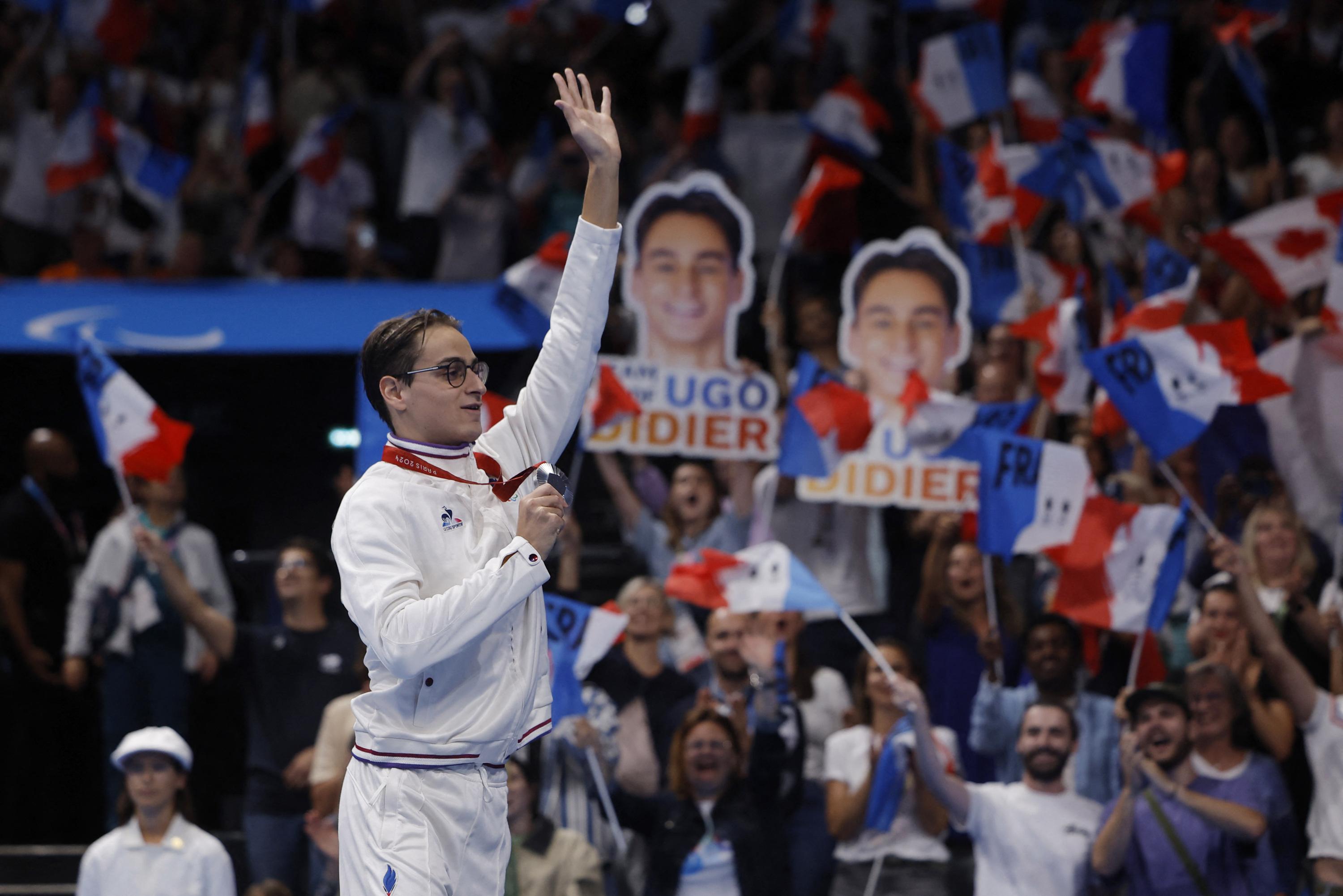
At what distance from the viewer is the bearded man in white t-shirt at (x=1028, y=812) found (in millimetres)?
5988

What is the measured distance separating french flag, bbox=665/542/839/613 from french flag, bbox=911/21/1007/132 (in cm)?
377

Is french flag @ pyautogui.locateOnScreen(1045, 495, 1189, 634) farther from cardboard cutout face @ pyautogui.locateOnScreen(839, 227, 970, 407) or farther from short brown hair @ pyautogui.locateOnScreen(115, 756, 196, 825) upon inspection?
short brown hair @ pyautogui.locateOnScreen(115, 756, 196, 825)

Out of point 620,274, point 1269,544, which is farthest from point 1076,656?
point 620,274

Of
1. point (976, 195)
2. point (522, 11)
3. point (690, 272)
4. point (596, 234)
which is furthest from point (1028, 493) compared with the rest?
point (522, 11)

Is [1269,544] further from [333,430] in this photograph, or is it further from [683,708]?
[333,430]

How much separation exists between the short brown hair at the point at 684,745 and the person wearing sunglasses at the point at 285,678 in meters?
1.40

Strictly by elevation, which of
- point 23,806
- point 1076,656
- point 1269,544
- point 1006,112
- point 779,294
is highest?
point 1006,112

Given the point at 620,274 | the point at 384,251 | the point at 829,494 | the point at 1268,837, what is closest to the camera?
the point at 1268,837

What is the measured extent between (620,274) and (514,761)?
3.63 m

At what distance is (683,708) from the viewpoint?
6691mm

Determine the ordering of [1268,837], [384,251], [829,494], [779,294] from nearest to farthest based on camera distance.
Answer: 1. [1268,837]
2. [829,494]
3. [779,294]
4. [384,251]

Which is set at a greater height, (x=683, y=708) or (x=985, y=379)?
(x=985, y=379)

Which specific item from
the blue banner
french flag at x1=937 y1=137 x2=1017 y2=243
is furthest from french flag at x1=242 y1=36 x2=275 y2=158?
french flag at x1=937 y1=137 x2=1017 y2=243

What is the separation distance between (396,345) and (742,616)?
3.45 meters
